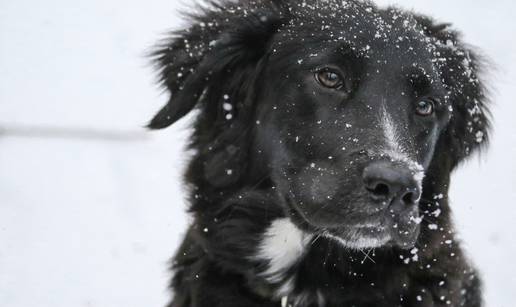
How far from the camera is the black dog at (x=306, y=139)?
10.1ft

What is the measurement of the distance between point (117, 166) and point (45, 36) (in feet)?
10.4

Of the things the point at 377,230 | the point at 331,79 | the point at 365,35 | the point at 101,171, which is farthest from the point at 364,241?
the point at 101,171

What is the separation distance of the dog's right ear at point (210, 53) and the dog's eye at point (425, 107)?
895mm

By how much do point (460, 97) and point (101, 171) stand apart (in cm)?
399

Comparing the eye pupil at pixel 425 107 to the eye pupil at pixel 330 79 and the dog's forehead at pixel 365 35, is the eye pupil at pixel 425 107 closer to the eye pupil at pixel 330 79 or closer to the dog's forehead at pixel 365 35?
the dog's forehead at pixel 365 35

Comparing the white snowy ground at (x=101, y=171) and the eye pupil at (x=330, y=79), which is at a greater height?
the eye pupil at (x=330, y=79)

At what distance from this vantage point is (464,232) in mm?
6258

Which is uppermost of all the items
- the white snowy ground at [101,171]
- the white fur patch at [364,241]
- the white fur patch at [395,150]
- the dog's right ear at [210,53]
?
the white fur patch at [395,150]

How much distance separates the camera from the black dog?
3092 mm

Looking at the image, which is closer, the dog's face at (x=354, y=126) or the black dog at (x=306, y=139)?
the dog's face at (x=354, y=126)

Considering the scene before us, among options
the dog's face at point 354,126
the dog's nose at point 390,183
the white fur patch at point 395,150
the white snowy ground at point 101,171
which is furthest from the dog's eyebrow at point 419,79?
the white snowy ground at point 101,171

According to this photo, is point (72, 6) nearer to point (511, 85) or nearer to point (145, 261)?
point (145, 261)

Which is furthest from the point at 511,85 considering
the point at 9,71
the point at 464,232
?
the point at 9,71

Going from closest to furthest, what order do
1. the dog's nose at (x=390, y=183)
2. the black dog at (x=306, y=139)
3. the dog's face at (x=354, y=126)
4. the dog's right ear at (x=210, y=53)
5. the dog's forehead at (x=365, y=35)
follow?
the dog's nose at (x=390, y=183) < the dog's face at (x=354, y=126) < the black dog at (x=306, y=139) < the dog's forehead at (x=365, y=35) < the dog's right ear at (x=210, y=53)
